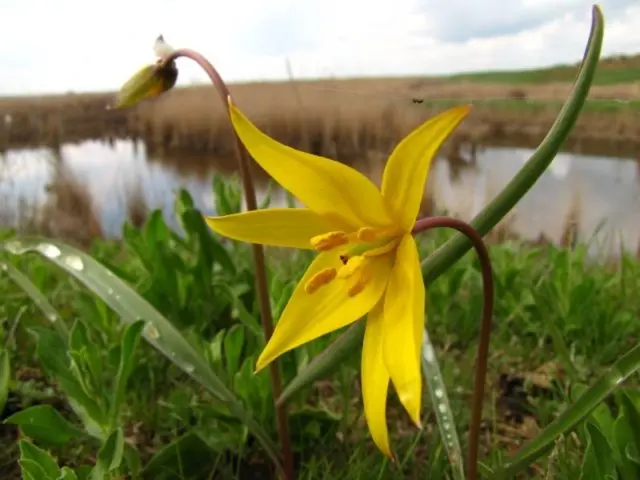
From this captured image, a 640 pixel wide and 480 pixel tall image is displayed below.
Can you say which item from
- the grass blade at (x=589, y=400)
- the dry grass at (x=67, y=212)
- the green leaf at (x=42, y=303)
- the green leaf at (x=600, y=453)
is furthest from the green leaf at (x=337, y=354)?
the dry grass at (x=67, y=212)

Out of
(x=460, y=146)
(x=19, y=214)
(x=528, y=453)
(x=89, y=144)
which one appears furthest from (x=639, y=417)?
(x=89, y=144)

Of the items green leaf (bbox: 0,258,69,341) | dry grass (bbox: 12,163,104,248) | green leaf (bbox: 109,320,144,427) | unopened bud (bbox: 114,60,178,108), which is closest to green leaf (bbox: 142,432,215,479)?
green leaf (bbox: 109,320,144,427)

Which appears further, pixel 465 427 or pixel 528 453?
pixel 465 427

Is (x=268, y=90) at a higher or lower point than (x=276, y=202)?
higher

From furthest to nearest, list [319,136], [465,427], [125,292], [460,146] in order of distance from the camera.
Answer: [460,146] < [319,136] < [465,427] < [125,292]

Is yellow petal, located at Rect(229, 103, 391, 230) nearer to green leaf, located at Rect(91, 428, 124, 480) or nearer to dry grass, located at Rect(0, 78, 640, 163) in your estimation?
dry grass, located at Rect(0, 78, 640, 163)

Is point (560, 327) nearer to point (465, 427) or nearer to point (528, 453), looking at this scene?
point (465, 427)
